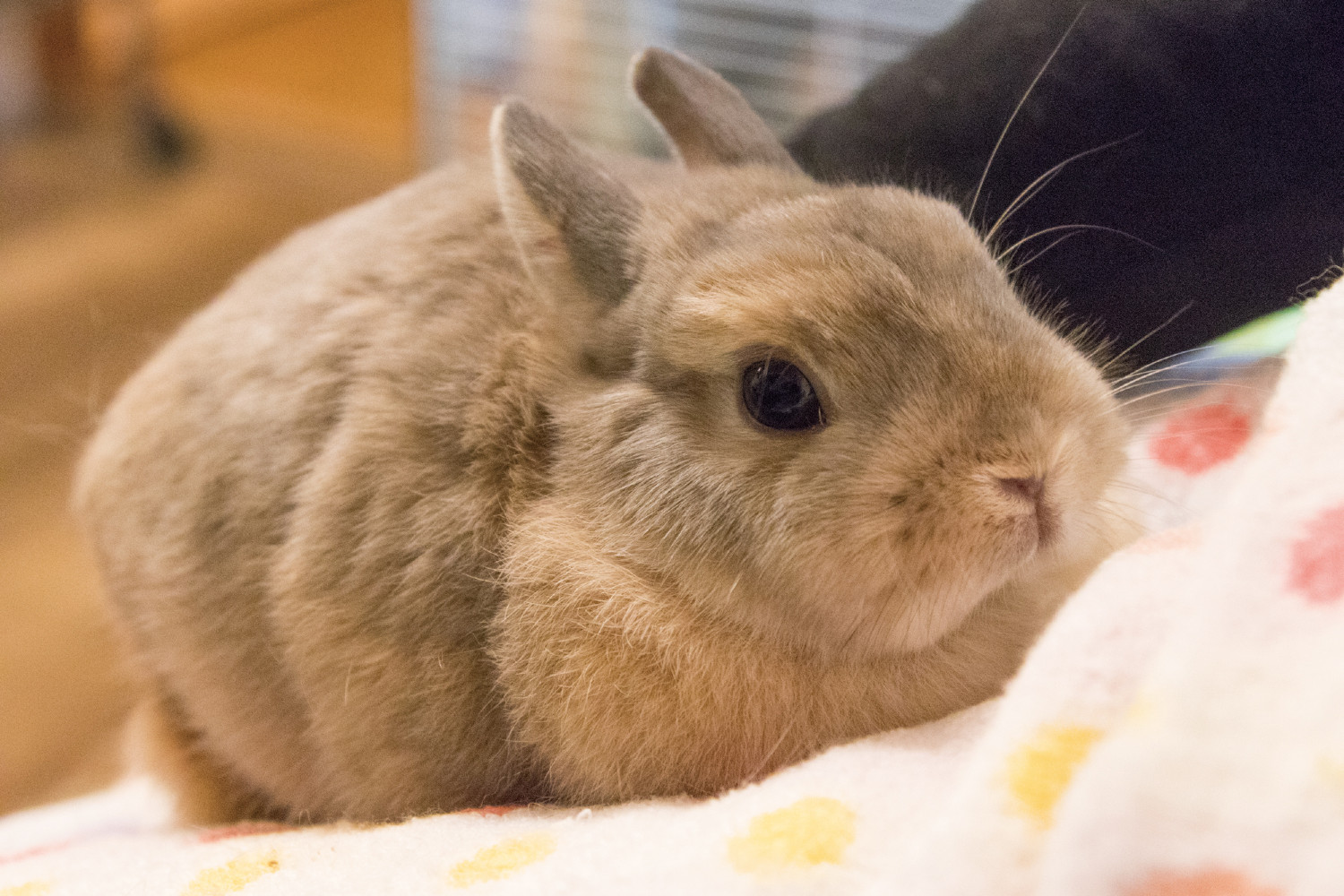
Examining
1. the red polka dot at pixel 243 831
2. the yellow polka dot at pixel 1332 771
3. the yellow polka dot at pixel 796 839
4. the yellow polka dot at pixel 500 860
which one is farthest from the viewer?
the red polka dot at pixel 243 831

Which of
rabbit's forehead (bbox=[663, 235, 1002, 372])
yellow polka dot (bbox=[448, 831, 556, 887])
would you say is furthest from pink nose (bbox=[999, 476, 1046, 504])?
yellow polka dot (bbox=[448, 831, 556, 887])

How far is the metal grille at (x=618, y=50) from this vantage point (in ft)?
7.35

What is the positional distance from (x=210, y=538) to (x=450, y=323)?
0.37 meters

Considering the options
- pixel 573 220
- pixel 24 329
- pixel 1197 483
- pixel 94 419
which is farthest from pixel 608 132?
pixel 24 329

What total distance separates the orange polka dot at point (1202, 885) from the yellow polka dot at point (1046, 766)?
71 mm

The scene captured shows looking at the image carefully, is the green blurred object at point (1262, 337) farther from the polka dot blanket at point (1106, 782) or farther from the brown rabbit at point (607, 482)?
the brown rabbit at point (607, 482)

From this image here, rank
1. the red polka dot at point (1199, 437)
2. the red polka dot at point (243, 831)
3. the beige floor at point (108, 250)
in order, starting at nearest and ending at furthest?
1. the red polka dot at point (1199, 437)
2. the red polka dot at point (243, 831)
3. the beige floor at point (108, 250)

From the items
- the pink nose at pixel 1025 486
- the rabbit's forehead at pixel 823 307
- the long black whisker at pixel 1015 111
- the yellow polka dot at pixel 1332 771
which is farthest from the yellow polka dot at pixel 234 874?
the long black whisker at pixel 1015 111

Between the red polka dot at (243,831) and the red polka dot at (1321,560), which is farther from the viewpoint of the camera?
the red polka dot at (243,831)

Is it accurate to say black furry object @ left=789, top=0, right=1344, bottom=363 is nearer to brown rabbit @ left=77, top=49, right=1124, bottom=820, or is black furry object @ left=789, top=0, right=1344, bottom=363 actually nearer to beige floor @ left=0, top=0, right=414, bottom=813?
brown rabbit @ left=77, top=49, right=1124, bottom=820

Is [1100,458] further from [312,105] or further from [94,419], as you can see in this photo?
[312,105]

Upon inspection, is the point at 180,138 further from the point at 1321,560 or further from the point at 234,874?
the point at 1321,560

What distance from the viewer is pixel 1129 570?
832 mm

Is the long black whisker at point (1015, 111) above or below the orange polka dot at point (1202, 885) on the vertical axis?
above
